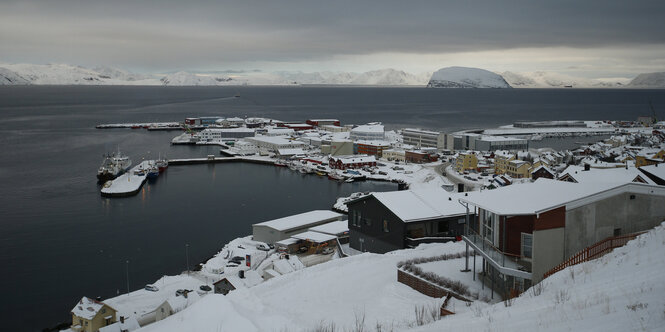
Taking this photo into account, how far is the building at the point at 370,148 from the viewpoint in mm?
30266

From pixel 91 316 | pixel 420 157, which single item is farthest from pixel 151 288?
pixel 420 157

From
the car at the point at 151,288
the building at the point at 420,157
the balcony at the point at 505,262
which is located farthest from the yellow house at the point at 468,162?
the balcony at the point at 505,262

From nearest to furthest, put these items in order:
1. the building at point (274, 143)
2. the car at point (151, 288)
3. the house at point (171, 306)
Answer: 1. the house at point (171, 306)
2. the car at point (151, 288)
3. the building at point (274, 143)

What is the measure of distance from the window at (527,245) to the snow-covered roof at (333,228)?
8.68m

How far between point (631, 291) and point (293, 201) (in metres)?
16.9

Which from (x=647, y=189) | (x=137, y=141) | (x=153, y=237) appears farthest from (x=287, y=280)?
(x=137, y=141)

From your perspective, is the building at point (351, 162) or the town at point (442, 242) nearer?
the town at point (442, 242)

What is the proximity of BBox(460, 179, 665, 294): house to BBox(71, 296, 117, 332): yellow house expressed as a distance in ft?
21.9

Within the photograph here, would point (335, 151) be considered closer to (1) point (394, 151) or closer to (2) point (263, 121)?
(1) point (394, 151)

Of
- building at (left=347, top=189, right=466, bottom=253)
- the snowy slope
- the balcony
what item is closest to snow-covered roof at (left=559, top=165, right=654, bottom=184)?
building at (left=347, top=189, right=466, bottom=253)

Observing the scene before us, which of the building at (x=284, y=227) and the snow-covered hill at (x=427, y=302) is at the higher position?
the snow-covered hill at (x=427, y=302)

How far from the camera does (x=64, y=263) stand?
1223cm

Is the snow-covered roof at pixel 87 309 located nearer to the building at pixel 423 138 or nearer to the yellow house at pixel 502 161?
the yellow house at pixel 502 161

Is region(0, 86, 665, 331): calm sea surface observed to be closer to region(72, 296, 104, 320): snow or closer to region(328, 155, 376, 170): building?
region(72, 296, 104, 320): snow
